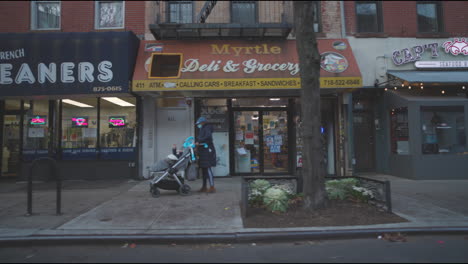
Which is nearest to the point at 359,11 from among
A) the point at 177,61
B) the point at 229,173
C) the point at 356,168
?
the point at 356,168

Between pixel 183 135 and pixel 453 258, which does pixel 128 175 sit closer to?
pixel 183 135

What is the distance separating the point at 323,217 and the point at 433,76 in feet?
24.5

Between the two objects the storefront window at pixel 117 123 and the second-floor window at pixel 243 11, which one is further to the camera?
the second-floor window at pixel 243 11

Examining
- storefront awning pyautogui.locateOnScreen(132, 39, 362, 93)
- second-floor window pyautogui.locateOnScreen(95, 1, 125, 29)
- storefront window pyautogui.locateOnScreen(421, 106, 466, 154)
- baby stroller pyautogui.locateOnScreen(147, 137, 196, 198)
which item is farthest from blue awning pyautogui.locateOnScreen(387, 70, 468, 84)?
second-floor window pyautogui.locateOnScreen(95, 1, 125, 29)

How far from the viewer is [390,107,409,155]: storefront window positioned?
10002 millimetres

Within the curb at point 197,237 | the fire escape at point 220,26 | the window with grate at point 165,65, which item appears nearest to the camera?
the curb at point 197,237

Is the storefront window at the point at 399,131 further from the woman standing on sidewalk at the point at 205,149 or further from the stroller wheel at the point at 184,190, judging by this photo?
the stroller wheel at the point at 184,190

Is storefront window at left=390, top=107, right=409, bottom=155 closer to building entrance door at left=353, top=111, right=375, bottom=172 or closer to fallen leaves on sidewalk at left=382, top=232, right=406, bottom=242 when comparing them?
building entrance door at left=353, top=111, right=375, bottom=172

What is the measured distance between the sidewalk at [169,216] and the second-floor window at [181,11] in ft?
19.4

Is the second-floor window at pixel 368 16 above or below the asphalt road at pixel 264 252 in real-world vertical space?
above

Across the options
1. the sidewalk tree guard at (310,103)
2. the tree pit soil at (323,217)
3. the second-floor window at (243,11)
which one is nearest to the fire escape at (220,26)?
the second-floor window at (243,11)

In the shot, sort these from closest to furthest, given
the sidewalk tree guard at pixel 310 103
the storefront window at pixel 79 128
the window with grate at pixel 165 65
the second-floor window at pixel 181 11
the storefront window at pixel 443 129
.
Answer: the sidewalk tree guard at pixel 310 103 < the window with grate at pixel 165 65 < the storefront window at pixel 443 129 < the storefront window at pixel 79 128 < the second-floor window at pixel 181 11

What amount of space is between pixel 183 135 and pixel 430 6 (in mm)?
10120

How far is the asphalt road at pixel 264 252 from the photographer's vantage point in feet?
12.9
